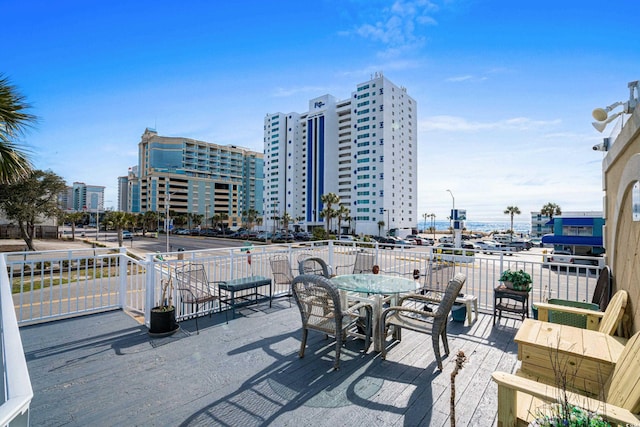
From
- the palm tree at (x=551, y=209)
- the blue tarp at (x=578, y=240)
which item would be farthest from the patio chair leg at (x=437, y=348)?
the palm tree at (x=551, y=209)

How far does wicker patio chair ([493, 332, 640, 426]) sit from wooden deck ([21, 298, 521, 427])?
75cm

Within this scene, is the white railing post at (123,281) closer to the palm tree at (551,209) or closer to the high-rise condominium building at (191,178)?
the palm tree at (551,209)

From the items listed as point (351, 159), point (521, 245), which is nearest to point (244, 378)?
point (521, 245)

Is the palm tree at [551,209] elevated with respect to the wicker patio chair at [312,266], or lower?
elevated

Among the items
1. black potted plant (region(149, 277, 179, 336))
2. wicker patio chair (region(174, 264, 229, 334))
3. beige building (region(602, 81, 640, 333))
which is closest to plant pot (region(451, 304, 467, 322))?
beige building (region(602, 81, 640, 333))

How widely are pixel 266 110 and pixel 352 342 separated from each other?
8873cm

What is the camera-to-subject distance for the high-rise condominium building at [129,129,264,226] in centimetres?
8500

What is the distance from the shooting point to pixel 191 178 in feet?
290

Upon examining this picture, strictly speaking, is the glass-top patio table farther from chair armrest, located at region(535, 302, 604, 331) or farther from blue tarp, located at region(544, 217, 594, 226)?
Result: blue tarp, located at region(544, 217, 594, 226)

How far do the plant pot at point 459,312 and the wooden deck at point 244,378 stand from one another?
36 cm

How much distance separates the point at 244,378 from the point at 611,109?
5572 mm

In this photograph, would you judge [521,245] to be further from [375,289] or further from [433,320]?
[375,289]

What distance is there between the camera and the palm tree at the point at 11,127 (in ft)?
15.5

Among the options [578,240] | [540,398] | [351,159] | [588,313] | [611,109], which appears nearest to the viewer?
[540,398]
